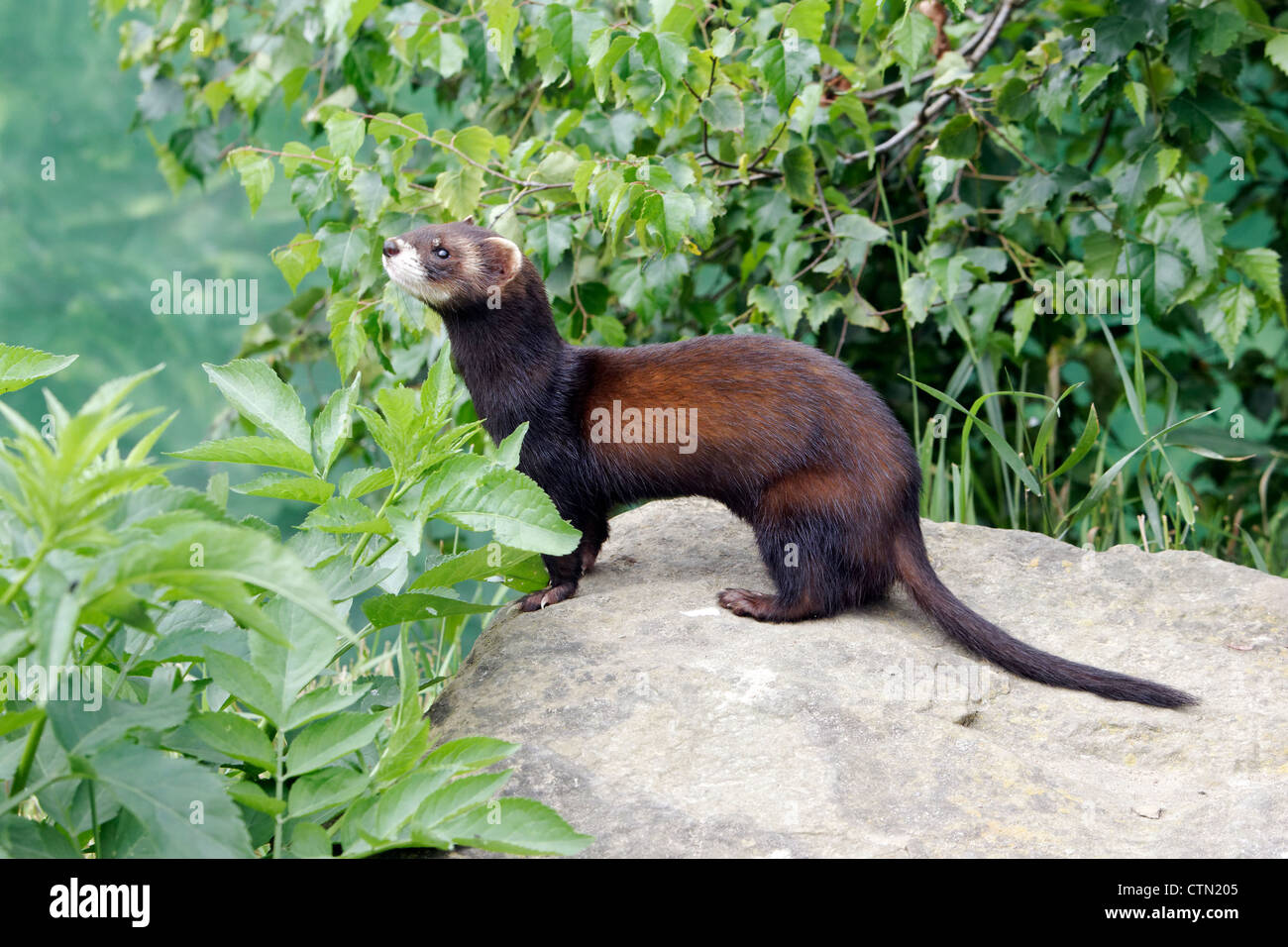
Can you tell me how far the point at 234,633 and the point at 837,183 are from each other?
359 centimetres

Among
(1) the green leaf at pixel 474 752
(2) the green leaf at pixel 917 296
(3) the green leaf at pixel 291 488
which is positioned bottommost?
(1) the green leaf at pixel 474 752

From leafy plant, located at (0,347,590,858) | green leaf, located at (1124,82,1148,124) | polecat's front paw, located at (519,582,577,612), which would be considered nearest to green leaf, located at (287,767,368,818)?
leafy plant, located at (0,347,590,858)

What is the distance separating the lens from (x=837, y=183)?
5.12m

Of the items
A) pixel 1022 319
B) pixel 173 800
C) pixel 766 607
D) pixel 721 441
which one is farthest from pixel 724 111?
pixel 173 800

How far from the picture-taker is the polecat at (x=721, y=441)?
10.7ft

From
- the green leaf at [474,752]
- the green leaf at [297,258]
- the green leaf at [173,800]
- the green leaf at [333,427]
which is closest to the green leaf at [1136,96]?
the green leaf at [297,258]

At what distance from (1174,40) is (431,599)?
314 centimetres

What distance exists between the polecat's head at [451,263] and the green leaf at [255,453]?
128 cm

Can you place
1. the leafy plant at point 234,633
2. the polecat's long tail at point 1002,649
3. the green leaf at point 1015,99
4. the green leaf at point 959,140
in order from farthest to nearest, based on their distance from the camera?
the green leaf at point 959,140 → the green leaf at point 1015,99 → the polecat's long tail at point 1002,649 → the leafy plant at point 234,633

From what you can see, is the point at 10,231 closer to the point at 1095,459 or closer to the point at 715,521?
the point at 715,521

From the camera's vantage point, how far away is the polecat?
128 inches

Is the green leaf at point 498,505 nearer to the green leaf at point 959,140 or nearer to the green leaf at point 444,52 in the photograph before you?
the green leaf at point 444,52
